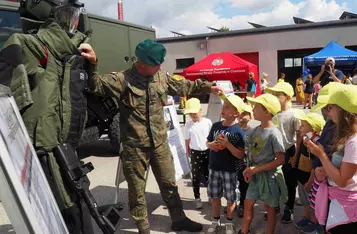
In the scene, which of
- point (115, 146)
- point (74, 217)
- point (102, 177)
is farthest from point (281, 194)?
point (115, 146)

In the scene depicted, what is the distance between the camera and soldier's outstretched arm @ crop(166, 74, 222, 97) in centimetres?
339

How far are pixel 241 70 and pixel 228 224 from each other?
14.1 meters

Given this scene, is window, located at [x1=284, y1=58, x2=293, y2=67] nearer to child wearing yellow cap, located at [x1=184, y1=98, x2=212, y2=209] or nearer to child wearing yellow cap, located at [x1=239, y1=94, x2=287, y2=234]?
child wearing yellow cap, located at [x1=184, y1=98, x2=212, y2=209]

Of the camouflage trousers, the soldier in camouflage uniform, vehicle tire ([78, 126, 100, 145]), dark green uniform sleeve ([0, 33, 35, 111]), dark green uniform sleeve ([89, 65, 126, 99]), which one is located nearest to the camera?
dark green uniform sleeve ([0, 33, 35, 111])

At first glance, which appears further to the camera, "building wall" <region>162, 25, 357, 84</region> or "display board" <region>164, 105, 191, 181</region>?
"building wall" <region>162, 25, 357, 84</region>

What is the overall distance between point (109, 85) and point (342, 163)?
1945mm

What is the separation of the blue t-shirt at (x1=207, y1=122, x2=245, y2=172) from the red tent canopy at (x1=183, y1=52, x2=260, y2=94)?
44.7 ft

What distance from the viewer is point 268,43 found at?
805 inches

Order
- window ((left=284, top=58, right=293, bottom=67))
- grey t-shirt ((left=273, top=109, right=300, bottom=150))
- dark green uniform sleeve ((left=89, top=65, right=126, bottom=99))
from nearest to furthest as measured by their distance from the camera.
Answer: dark green uniform sleeve ((left=89, top=65, right=126, bottom=99)), grey t-shirt ((left=273, top=109, right=300, bottom=150)), window ((left=284, top=58, right=293, bottom=67))

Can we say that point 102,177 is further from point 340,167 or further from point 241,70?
point 241,70

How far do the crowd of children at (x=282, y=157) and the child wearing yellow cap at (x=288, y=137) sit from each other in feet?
0.03

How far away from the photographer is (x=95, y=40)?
646 cm

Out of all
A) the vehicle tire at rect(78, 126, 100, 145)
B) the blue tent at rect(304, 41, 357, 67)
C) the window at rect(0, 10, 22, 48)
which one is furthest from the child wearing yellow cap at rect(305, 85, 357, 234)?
the blue tent at rect(304, 41, 357, 67)

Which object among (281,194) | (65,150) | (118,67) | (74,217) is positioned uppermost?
(118,67)
